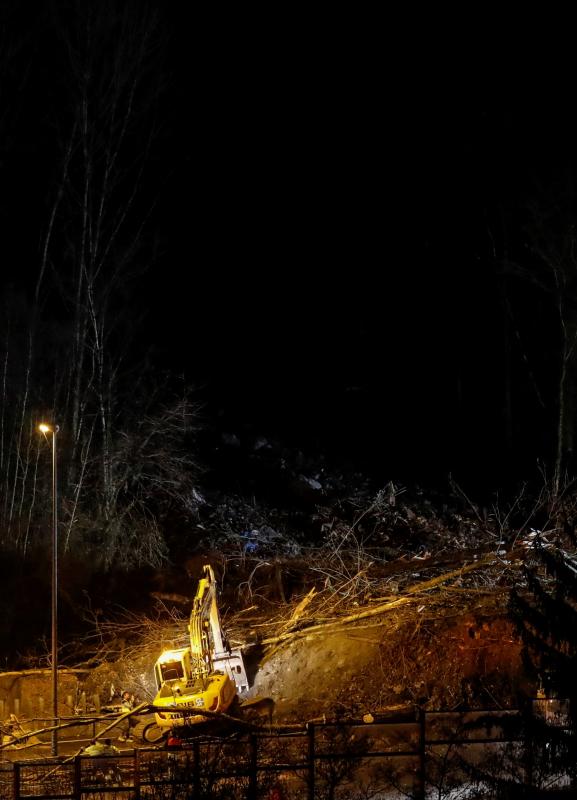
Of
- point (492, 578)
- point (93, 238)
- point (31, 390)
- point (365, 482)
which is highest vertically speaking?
point (93, 238)

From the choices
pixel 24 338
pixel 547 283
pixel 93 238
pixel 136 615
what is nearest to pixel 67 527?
pixel 136 615

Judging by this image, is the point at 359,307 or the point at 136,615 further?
the point at 359,307

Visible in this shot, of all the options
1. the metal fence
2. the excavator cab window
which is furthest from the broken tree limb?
the metal fence

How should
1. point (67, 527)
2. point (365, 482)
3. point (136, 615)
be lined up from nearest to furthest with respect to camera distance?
point (136, 615) → point (67, 527) → point (365, 482)

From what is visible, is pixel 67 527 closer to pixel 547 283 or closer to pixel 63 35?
pixel 63 35

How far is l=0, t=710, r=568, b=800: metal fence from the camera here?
11312mm

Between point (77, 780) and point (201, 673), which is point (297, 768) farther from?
point (201, 673)

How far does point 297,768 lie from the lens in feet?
37.1

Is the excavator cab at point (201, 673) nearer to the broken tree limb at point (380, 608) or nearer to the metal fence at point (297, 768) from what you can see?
the broken tree limb at point (380, 608)

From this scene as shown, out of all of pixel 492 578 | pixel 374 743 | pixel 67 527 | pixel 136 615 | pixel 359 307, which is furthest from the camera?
pixel 359 307

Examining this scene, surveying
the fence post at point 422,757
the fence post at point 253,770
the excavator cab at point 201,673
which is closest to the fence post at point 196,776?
the fence post at point 253,770

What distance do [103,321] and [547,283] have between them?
55.2 feet

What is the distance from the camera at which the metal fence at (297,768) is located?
1131cm

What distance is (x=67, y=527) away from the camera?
23.1m
